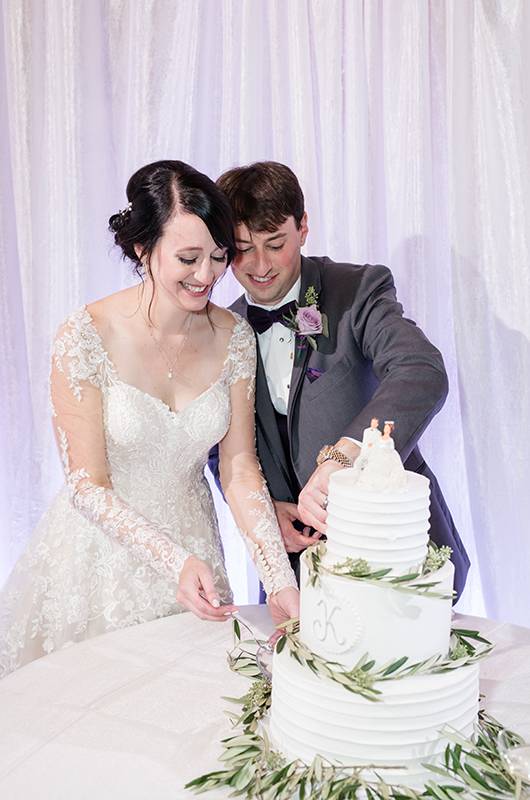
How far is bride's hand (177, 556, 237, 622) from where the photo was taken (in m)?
1.99

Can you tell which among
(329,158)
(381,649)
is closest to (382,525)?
(381,649)

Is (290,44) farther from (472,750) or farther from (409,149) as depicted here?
(472,750)

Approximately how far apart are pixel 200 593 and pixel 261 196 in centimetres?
116

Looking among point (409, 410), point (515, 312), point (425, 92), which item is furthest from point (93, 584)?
point (425, 92)

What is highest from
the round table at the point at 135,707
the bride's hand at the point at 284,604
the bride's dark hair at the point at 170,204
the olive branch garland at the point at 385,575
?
the bride's dark hair at the point at 170,204

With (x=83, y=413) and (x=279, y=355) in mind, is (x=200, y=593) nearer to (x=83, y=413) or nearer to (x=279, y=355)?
(x=83, y=413)

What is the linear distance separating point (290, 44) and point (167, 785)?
2719 mm

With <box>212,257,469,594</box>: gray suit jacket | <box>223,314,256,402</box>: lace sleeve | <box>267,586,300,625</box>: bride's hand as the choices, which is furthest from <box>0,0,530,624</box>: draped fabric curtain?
<box>267,586,300,625</box>: bride's hand

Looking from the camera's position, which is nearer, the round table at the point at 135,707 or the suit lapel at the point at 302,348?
the round table at the point at 135,707

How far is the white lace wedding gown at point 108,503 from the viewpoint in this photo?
2490mm

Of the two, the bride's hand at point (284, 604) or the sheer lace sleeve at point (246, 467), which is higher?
the sheer lace sleeve at point (246, 467)

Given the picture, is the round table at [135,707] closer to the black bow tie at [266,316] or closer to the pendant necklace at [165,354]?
the pendant necklace at [165,354]

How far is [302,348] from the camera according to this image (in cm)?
269

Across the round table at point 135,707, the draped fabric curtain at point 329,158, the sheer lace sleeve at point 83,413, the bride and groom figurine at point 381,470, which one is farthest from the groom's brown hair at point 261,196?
the bride and groom figurine at point 381,470
